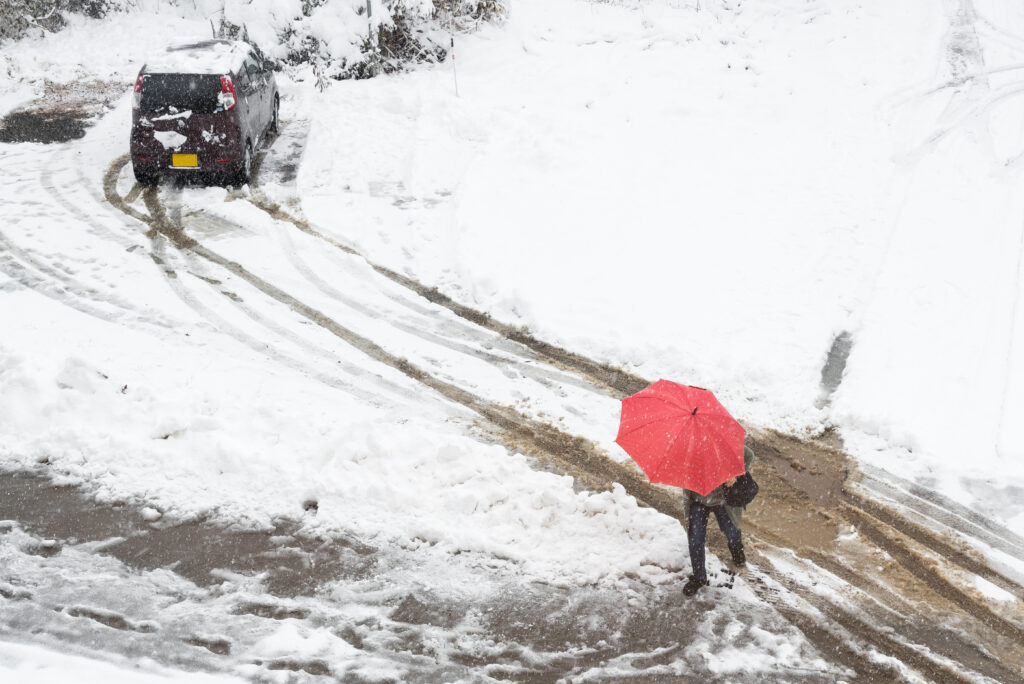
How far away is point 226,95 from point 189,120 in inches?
23.8

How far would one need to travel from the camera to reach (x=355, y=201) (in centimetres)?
1006

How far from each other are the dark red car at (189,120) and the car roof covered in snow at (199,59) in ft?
0.04

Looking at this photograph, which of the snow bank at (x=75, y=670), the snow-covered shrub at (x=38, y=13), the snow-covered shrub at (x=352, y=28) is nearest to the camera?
the snow bank at (x=75, y=670)

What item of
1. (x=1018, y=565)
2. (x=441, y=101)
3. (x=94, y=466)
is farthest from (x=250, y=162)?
(x=1018, y=565)

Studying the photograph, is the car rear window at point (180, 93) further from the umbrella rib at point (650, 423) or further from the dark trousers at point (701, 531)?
the dark trousers at point (701, 531)

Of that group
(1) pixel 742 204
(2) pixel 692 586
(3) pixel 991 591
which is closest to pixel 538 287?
(1) pixel 742 204

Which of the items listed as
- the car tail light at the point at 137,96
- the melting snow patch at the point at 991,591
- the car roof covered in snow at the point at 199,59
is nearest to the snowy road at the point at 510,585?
the melting snow patch at the point at 991,591

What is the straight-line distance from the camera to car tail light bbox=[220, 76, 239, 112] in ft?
32.3

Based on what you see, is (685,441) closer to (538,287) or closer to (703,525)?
(703,525)

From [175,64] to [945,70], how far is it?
45.8 feet

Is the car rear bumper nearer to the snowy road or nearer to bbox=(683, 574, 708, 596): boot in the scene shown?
the snowy road

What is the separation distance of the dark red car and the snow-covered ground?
490 millimetres

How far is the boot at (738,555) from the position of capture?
496 centimetres

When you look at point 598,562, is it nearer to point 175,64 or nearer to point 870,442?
point 870,442
